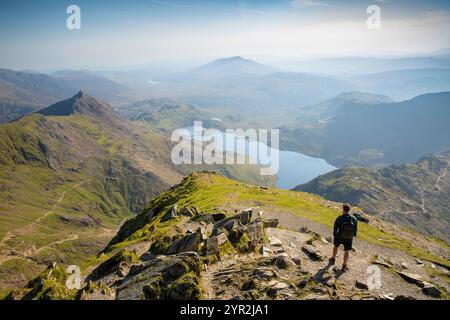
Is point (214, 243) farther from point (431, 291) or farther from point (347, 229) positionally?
point (431, 291)

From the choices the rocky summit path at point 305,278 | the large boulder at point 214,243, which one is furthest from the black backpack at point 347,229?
the large boulder at point 214,243

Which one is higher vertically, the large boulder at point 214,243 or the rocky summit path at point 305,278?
the large boulder at point 214,243

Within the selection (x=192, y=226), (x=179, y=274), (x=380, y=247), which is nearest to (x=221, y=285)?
(x=179, y=274)

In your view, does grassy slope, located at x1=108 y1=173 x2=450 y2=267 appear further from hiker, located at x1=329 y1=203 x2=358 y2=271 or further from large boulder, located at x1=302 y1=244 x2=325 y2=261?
hiker, located at x1=329 y1=203 x2=358 y2=271

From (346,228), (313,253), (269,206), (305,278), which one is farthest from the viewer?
(269,206)

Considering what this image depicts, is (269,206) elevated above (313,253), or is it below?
below

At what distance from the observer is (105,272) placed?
Answer: 130ft

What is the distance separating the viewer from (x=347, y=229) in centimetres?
2869

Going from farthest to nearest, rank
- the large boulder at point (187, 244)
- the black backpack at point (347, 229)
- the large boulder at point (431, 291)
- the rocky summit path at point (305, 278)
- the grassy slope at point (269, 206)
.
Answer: the grassy slope at point (269, 206)
the large boulder at point (187, 244)
the large boulder at point (431, 291)
the black backpack at point (347, 229)
the rocky summit path at point (305, 278)

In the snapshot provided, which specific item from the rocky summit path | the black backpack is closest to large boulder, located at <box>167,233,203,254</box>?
the rocky summit path

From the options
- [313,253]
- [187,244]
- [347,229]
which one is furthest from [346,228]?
[187,244]

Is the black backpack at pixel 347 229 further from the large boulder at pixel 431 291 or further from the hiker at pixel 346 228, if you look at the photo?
the large boulder at pixel 431 291

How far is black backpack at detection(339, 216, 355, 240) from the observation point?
93.7ft

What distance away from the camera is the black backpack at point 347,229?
28.5 meters
